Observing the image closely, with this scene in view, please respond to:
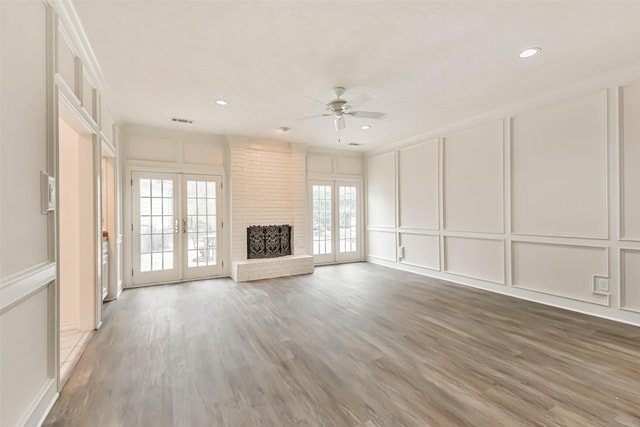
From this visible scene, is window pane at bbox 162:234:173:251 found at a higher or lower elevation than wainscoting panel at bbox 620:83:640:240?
lower

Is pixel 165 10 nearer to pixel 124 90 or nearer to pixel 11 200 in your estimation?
pixel 11 200

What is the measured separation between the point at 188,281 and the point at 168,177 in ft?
6.55

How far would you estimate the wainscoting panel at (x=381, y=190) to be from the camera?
266 inches

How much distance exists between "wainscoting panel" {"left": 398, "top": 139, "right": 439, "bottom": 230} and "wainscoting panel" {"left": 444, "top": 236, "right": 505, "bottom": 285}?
1.78 ft

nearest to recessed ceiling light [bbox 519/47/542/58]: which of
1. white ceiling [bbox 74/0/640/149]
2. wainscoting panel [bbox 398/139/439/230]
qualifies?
white ceiling [bbox 74/0/640/149]

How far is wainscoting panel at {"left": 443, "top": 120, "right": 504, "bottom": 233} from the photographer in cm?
463

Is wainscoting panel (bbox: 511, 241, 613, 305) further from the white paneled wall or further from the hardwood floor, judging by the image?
the hardwood floor

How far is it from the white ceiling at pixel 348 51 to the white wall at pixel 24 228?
2.67 ft

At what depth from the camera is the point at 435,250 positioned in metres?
5.71

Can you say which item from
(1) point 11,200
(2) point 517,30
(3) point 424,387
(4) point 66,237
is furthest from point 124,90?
(3) point 424,387

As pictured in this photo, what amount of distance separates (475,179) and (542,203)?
3.56 ft

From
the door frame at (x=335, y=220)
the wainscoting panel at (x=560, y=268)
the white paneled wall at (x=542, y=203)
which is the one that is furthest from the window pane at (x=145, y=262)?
the wainscoting panel at (x=560, y=268)

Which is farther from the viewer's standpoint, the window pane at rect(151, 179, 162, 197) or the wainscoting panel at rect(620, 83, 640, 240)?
the window pane at rect(151, 179, 162, 197)

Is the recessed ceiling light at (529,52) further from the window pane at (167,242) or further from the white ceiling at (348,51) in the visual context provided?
the window pane at (167,242)
